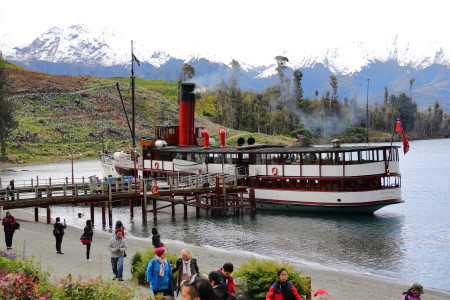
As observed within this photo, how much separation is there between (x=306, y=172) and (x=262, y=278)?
103 ft

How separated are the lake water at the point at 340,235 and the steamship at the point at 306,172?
55.8 inches

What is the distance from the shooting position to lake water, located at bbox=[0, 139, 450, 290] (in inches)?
1238

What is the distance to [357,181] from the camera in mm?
46781

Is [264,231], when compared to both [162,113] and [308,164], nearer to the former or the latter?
[308,164]

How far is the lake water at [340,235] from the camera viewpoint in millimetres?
31438

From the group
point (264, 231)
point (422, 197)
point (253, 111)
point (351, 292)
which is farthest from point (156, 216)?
point (253, 111)

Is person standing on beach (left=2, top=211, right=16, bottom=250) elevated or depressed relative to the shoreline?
elevated

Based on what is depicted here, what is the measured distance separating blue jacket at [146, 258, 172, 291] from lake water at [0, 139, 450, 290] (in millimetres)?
16677

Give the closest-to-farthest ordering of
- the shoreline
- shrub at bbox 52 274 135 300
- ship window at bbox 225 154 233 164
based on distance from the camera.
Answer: shrub at bbox 52 274 135 300, the shoreline, ship window at bbox 225 154 233 164

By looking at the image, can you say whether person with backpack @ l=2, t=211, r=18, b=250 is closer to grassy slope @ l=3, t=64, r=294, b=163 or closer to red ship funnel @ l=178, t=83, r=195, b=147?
red ship funnel @ l=178, t=83, r=195, b=147

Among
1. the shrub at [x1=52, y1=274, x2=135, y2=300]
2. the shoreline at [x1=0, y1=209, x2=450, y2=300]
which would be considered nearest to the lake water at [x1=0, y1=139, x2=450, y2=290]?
the shoreline at [x1=0, y1=209, x2=450, y2=300]

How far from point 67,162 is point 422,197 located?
82.2m

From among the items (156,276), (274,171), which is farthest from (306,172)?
(156,276)

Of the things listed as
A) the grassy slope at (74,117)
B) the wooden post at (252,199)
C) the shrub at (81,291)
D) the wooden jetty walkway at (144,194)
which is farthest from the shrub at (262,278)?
the grassy slope at (74,117)
